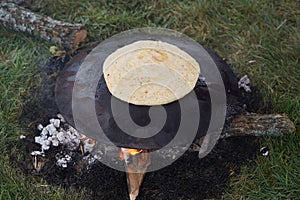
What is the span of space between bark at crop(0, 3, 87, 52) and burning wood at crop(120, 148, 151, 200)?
1064 mm

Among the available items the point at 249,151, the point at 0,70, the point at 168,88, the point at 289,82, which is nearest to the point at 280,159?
the point at 249,151

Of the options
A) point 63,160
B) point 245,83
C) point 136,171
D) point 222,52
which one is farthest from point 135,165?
point 222,52

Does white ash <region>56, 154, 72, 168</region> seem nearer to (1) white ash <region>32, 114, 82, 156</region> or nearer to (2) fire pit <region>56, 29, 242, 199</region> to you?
(1) white ash <region>32, 114, 82, 156</region>

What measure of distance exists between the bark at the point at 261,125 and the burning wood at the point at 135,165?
559mm

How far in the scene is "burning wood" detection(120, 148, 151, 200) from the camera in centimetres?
275

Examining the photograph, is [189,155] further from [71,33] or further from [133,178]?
[71,33]

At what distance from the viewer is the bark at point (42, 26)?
351cm

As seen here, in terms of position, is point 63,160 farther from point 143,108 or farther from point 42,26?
point 42,26

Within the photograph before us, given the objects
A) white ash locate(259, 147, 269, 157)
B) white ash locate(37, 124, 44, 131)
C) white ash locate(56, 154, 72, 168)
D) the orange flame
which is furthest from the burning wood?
white ash locate(259, 147, 269, 157)

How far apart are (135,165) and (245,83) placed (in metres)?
1.12

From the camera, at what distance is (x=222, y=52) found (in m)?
3.72

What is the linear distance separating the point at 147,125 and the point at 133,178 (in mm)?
524

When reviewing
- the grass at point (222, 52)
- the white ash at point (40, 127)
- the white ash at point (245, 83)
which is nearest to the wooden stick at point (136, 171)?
the grass at point (222, 52)

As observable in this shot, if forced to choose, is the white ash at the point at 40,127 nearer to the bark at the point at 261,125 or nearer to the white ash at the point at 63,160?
the white ash at the point at 63,160
